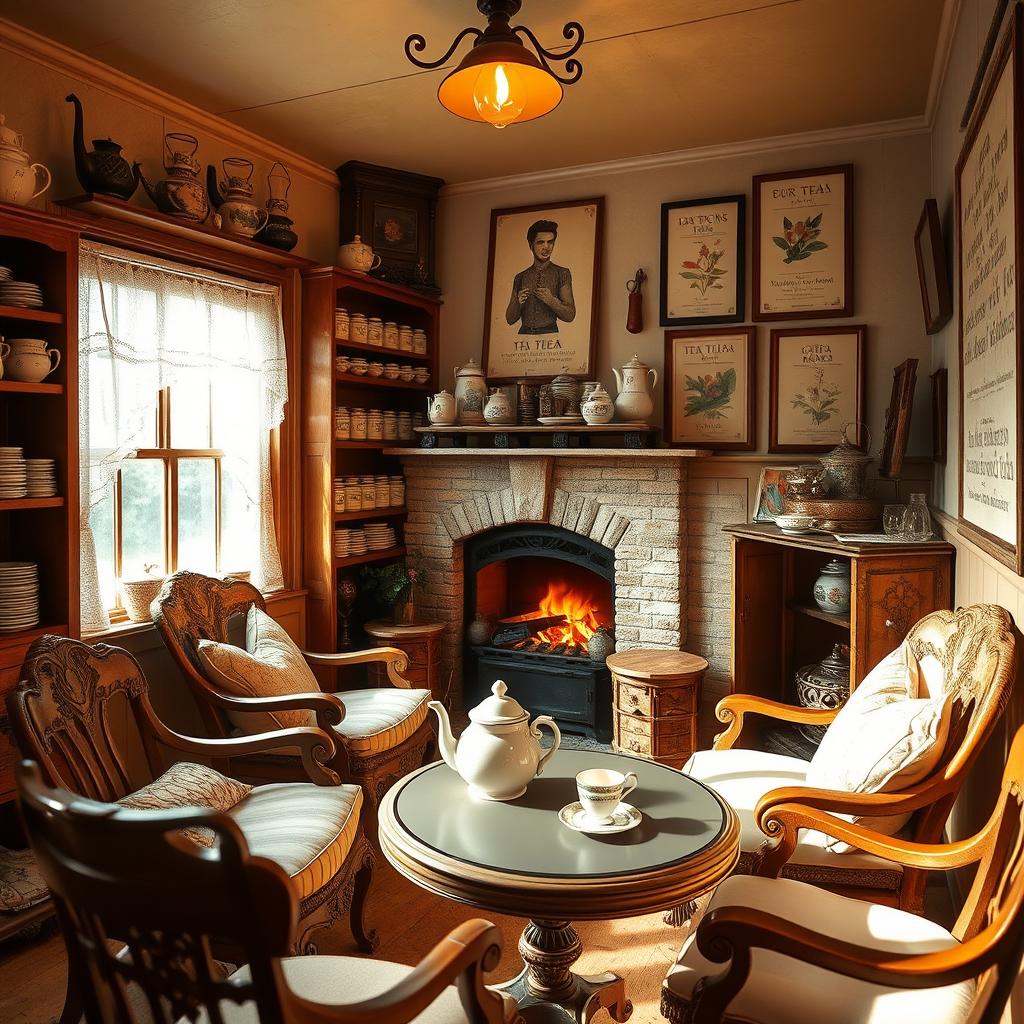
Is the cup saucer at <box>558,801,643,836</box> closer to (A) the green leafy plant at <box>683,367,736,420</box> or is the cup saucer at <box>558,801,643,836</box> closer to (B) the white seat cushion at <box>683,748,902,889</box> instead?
(B) the white seat cushion at <box>683,748,902,889</box>

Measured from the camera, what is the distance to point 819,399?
392 cm

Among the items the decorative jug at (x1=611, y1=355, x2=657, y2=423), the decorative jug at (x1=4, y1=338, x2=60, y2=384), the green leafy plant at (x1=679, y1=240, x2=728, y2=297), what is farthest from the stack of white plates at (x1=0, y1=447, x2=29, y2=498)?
the green leafy plant at (x1=679, y1=240, x2=728, y2=297)

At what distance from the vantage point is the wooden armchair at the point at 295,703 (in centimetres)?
275

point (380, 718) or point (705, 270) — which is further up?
point (705, 270)

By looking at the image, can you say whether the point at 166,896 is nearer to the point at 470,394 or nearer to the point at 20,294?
the point at 20,294

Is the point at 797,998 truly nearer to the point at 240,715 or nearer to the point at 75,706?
the point at 75,706

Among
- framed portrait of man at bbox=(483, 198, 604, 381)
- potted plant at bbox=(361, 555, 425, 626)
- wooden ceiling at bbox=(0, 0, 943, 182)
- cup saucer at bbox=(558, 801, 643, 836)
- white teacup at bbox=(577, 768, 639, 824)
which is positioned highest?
wooden ceiling at bbox=(0, 0, 943, 182)

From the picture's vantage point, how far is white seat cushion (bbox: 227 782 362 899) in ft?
6.70

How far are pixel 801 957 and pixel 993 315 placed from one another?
5.07 feet

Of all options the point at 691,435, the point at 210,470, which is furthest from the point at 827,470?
the point at 210,470

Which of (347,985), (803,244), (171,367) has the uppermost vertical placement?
(803,244)

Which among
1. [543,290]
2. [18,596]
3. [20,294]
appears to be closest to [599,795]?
[18,596]

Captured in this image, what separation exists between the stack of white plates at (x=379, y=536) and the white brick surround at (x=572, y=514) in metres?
0.13

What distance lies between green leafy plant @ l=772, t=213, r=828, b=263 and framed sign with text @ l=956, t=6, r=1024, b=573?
125 centimetres
